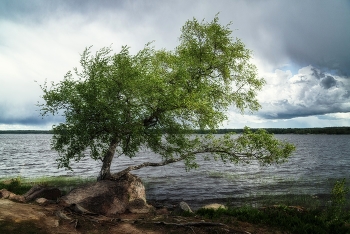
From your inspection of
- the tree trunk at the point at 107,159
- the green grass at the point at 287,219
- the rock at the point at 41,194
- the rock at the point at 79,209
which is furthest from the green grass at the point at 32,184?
the green grass at the point at 287,219

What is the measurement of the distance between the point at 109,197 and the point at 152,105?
24.3 ft

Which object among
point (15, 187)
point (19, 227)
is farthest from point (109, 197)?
point (15, 187)

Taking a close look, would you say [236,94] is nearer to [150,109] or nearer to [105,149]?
[150,109]

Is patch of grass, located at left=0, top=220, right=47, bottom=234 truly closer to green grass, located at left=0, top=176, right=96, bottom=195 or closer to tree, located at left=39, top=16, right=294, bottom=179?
tree, located at left=39, top=16, right=294, bottom=179

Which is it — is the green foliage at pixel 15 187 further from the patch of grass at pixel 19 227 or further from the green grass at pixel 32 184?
the patch of grass at pixel 19 227

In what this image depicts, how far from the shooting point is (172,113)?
2200cm

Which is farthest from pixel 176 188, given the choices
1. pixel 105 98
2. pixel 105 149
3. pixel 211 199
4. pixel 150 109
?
pixel 105 98

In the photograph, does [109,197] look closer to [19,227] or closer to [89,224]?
[89,224]

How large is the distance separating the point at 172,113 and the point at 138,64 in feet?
15.4

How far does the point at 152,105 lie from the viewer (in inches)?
816

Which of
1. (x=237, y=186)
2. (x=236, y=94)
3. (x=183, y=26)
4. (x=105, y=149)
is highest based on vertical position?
(x=183, y=26)

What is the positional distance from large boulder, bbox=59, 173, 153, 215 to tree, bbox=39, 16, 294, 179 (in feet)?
6.06

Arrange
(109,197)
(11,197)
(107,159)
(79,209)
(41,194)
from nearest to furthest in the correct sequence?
(79,209)
(109,197)
(11,197)
(41,194)
(107,159)

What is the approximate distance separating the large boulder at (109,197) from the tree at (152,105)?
185 cm
